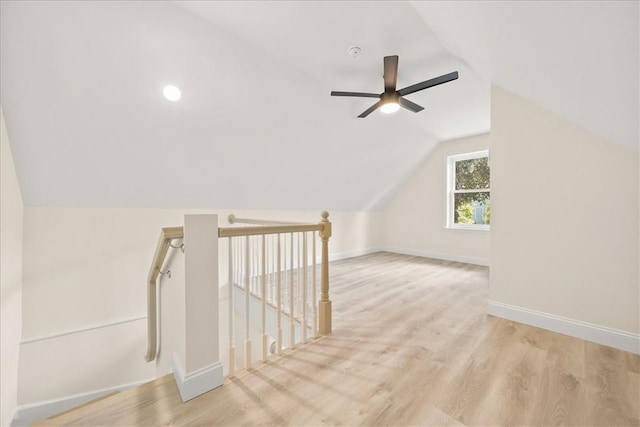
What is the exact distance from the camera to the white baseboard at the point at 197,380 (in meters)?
1.25

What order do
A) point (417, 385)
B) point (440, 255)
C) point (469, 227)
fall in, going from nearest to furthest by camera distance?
point (417, 385) < point (469, 227) < point (440, 255)

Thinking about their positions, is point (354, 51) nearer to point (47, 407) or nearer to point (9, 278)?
point (9, 278)

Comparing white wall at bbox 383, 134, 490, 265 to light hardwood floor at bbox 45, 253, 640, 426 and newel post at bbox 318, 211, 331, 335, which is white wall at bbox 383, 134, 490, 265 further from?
newel post at bbox 318, 211, 331, 335

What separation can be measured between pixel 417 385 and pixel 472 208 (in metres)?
4.23

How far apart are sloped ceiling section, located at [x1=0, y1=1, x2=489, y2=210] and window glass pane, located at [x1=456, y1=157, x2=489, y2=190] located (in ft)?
3.81

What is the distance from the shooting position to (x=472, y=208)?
185 inches

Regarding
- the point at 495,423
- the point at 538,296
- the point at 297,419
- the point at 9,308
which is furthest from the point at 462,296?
the point at 9,308

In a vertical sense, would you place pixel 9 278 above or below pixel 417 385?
above

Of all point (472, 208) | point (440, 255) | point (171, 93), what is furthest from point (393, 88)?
point (440, 255)

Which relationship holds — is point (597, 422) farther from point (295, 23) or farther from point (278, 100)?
point (278, 100)

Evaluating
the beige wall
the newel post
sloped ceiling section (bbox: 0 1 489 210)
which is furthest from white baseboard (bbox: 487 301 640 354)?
sloped ceiling section (bbox: 0 1 489 210)

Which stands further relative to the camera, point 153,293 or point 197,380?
point 153,293

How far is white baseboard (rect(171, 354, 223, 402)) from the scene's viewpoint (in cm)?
125

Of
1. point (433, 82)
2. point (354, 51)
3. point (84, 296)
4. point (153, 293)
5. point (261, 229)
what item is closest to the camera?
point (261, 229)
